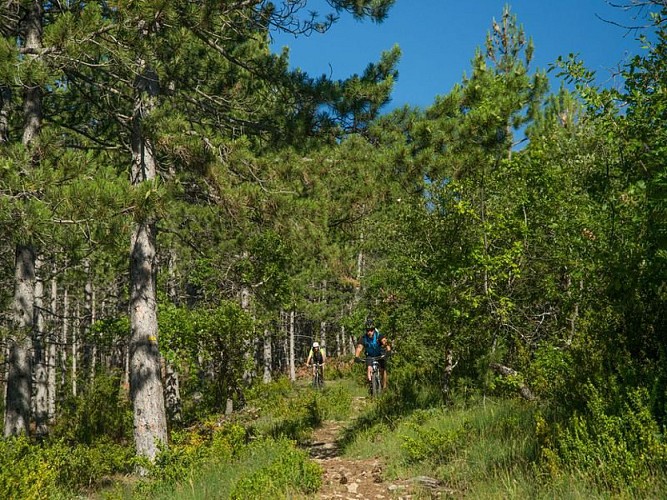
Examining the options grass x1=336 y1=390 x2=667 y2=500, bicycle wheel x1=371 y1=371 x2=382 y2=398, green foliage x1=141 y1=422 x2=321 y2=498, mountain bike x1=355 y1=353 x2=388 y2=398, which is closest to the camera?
grass x1=336 y1=390 x2=667 y2=500

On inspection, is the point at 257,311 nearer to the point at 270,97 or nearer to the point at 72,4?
the point at 270,97

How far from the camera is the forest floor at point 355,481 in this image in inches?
227

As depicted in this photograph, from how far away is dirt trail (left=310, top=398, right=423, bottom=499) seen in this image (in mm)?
5953

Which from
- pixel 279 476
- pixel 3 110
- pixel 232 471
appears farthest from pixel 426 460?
pixel 3 110

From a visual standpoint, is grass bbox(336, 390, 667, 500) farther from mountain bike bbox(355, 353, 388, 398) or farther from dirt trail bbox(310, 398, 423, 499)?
mountain bike bbox(355, 353, 388, 398)

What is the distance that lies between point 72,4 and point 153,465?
23.2 feet

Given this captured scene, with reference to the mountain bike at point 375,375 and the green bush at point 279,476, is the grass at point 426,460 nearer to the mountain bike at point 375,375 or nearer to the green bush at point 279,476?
the green bush at point 279,476

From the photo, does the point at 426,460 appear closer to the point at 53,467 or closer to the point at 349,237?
the point at 53,467

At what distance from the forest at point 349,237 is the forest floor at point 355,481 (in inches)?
5.6

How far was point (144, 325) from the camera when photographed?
7.99m

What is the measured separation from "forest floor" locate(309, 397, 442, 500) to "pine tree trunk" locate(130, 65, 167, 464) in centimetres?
247

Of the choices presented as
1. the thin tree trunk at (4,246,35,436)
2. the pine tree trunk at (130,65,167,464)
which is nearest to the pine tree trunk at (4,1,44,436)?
the thin tree trunk at (4,246,35,436)

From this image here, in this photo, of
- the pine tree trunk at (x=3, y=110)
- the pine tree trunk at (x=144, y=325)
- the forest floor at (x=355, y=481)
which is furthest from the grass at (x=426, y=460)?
the pine tree trunk at (x=3, y=110)

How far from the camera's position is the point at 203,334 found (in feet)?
39.0
